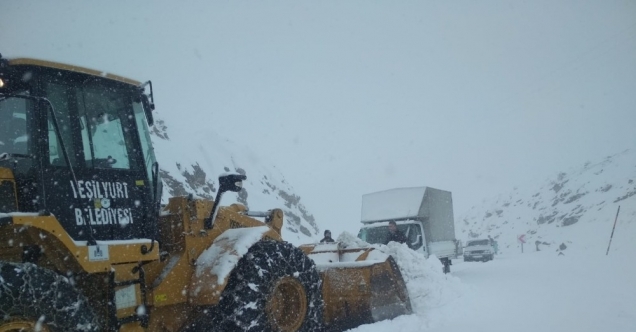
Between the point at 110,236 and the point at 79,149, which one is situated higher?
the point at 79,149

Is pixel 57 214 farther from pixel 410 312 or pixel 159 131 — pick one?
pixel 159 131

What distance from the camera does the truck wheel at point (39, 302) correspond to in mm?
3018

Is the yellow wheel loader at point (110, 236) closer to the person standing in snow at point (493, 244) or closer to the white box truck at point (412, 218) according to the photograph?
the white box truck at point (412, 218)

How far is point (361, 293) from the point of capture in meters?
6.52

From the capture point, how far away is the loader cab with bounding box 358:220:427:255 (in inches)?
548

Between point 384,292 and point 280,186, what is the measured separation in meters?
42.5

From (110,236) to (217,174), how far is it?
3303 centimetres

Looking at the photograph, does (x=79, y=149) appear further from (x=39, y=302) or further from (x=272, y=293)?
(x=272, y=293)

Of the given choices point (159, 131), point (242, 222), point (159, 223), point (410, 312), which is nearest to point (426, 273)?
point (410, 312)

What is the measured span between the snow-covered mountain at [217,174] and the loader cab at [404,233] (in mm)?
12636

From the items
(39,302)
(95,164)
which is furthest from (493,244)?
(39,302)

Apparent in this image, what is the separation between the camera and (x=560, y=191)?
57.5m

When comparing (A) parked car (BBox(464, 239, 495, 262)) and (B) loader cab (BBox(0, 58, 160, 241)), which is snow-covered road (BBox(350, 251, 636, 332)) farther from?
(A) parked car (BBox(464, 239, 495, 262))

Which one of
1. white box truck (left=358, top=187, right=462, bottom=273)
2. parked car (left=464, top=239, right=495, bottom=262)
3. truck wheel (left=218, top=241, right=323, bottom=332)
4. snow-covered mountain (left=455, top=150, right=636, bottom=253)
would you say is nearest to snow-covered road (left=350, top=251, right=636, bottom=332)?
truck wheel (left=218, top=241, right=323, bottom=332)
